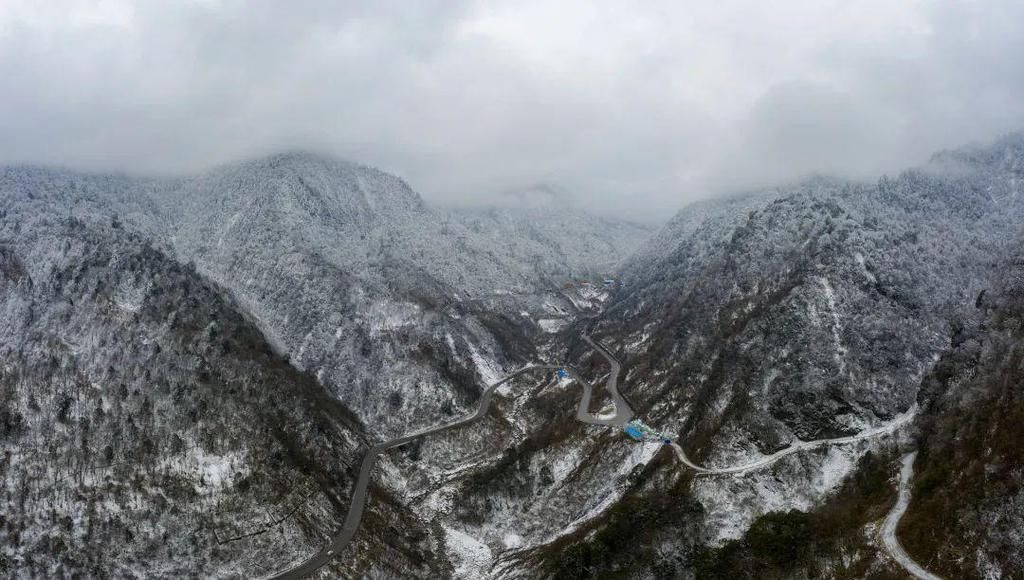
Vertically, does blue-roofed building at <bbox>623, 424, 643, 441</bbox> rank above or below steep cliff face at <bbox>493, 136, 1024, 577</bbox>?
below

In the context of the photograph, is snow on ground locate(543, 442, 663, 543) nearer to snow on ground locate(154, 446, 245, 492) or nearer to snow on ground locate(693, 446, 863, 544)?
snow on ground locate(693, 446, 863, 544)

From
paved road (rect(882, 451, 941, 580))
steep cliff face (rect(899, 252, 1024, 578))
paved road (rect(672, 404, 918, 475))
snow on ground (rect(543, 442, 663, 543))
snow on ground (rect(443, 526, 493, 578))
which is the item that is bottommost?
snow on ground (rect(443, 526, 493, 578))

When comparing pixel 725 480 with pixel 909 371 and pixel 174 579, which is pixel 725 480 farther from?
pixel 174 579

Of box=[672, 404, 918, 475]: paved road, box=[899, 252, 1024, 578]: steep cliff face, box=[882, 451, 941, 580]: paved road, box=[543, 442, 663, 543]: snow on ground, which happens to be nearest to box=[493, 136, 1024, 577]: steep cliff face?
box=[672, 404, 918, 475]: paved road

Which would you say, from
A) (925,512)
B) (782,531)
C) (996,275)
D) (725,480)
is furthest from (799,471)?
(996,275)

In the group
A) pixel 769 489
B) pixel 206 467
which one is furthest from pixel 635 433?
pixel 206 467

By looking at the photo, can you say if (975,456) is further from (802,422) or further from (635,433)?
(635,433)

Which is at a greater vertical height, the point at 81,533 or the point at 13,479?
the point at 13,479
